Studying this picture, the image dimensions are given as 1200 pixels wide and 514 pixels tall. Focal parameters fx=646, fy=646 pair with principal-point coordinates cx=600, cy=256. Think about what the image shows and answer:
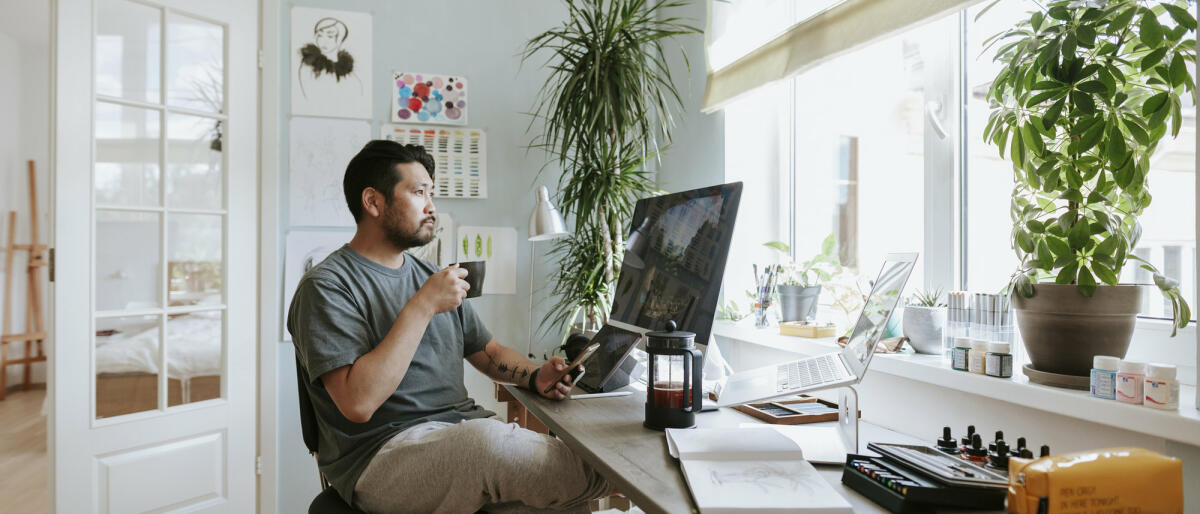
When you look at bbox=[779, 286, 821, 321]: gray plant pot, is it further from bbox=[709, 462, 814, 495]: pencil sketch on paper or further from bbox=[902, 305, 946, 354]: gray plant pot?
bbox=[709, 462, 814, 495]: pencil sketch on paper

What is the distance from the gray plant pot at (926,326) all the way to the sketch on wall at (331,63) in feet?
7.52

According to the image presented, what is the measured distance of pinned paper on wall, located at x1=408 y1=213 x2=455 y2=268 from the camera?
9.50ft

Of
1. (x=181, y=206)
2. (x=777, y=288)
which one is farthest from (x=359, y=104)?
(x=777, y=288)

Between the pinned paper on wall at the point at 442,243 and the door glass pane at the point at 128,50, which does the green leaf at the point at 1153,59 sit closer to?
the pinned paper on wall at the point at 442,243

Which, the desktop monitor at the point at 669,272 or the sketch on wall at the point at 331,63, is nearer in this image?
the desktop monitor at the point at 669,272

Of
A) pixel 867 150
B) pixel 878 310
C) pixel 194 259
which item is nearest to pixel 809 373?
pixel 878 310

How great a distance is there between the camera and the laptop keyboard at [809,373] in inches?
46.2

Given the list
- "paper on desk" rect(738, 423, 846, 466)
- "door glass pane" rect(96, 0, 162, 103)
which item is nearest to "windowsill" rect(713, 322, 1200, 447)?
"paper on desk" rect(738, 423, 846, 466)

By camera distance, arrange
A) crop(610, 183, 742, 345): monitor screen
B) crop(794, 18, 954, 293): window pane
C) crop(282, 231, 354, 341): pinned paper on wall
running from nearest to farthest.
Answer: crop(610, 183, 742, 345): monitor screen, crop(794, 18, 954, 293): window pane, crop(282, 231, 354, 341): pinned paper on wall

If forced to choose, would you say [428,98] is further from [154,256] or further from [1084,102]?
[1084,102]

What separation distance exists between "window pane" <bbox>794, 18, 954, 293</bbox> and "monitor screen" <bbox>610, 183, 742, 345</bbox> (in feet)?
2.98

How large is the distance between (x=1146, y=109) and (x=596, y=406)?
117 cm

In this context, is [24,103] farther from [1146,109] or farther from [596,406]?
[1146,109]

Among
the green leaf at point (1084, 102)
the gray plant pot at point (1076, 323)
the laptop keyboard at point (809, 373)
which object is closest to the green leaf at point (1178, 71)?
the green leaf at point (1084, 102)
